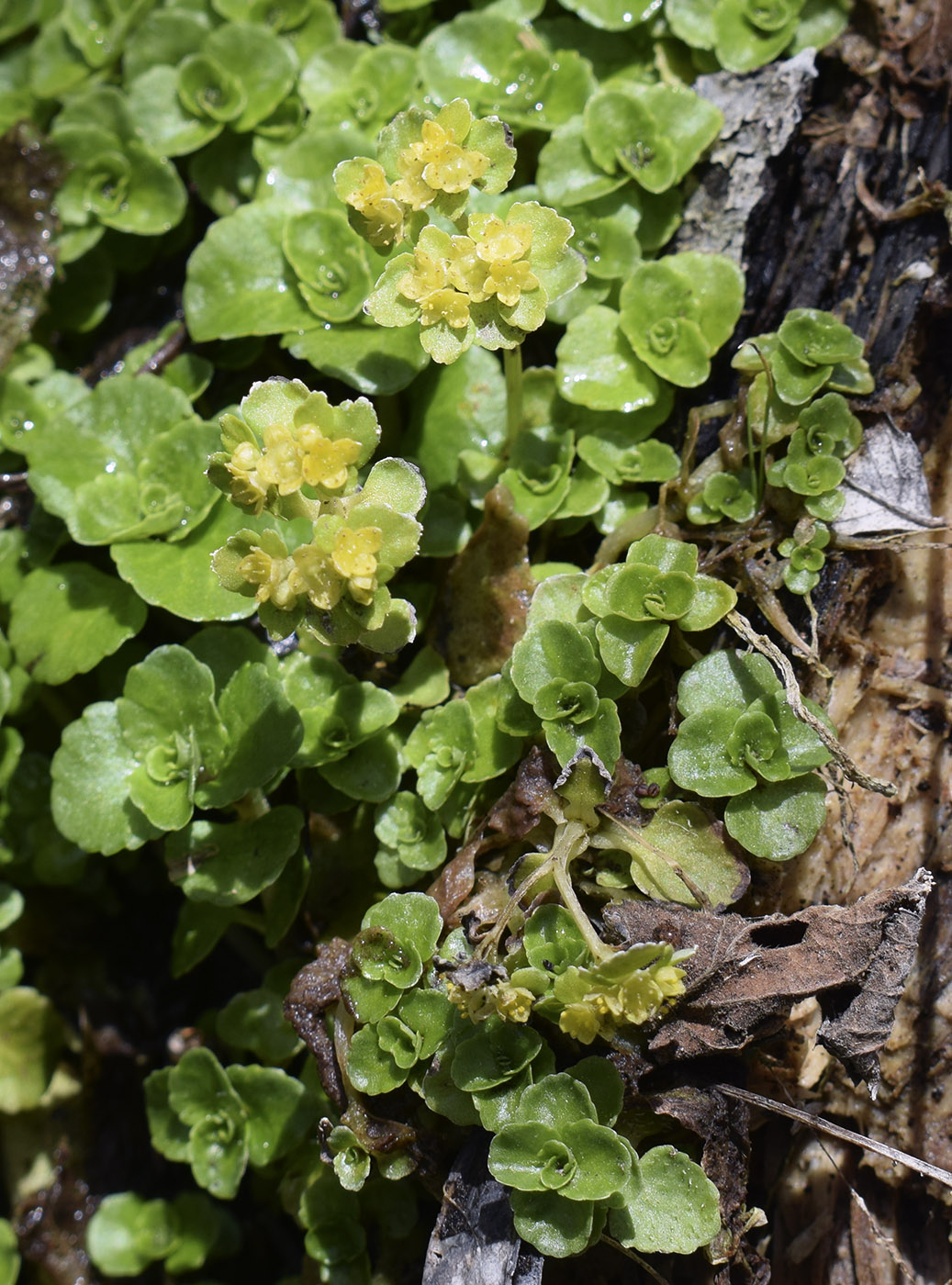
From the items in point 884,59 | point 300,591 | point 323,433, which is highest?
point 884,59

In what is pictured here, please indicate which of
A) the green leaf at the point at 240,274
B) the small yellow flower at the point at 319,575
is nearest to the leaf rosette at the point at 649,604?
the small yellow flower at the point at 319,575

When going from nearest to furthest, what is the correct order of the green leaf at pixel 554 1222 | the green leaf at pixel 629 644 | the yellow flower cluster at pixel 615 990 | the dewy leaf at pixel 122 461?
the yellow flower cluster at pixel 615 990 → the green leaf at pixel 554 1222 → the green leaf at pixel 629 644 → the dewy leaf at pixel 122 461

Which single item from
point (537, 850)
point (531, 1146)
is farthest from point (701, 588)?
point (531, 1146)

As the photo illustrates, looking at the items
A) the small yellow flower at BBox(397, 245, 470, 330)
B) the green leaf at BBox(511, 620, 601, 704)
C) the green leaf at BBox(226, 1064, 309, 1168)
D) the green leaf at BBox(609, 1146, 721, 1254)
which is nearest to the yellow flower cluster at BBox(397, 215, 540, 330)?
the small yellow flower at BBox(397, 245, 470, 330)

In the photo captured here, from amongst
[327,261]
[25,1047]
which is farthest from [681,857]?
[25,1047]

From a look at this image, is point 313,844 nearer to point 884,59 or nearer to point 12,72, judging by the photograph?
point 884,59

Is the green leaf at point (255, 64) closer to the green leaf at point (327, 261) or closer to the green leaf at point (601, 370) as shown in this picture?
the green leaf at point (327, 261)
